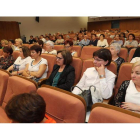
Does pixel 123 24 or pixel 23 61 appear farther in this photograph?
pixel 123 24

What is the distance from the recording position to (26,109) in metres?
0.65

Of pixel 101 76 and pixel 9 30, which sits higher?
pixel 9 30

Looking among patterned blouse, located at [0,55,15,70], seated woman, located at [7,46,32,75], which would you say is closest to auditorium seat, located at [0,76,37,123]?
seated woman, located at [7,46,32,75]

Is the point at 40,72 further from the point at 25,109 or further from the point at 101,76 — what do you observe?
the point at 25,109

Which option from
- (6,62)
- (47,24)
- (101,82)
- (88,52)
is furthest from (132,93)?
(47,24)

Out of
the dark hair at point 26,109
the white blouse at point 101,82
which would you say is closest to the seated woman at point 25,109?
the dark hair at point 26,109

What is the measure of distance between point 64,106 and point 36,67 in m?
1.40

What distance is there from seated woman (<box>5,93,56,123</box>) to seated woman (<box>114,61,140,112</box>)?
0.76 metres

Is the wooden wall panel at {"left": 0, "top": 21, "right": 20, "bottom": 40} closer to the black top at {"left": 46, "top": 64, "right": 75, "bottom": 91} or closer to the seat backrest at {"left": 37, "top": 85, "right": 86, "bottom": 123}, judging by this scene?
the black top at {"left": 46, "top": 64, "right": 75, "bottom": 91}
